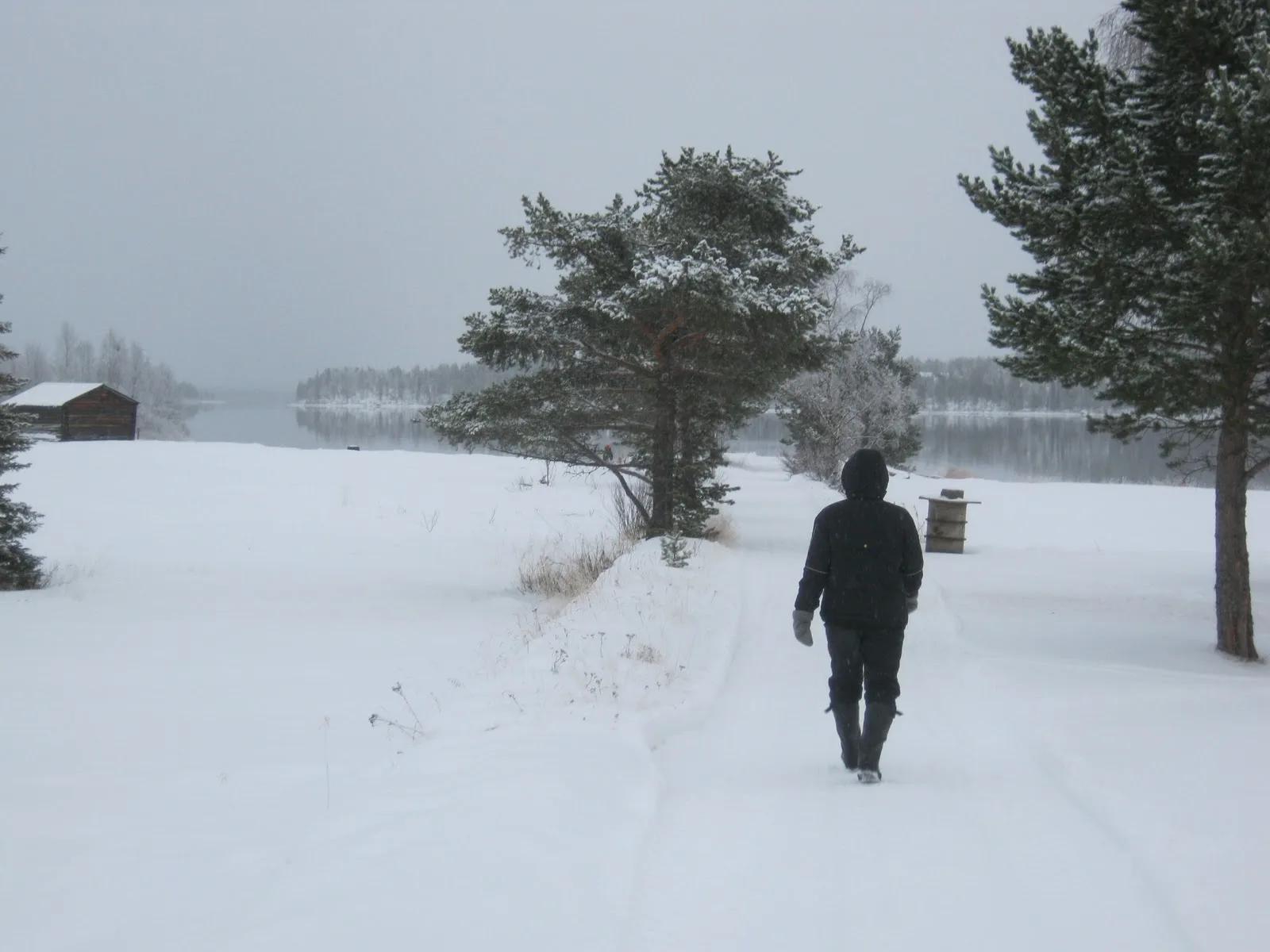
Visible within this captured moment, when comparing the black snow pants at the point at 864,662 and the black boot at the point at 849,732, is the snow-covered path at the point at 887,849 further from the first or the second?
the black snow pants at the point at 864,662

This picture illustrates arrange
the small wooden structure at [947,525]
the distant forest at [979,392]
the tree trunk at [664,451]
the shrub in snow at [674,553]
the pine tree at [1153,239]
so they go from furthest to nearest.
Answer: the distant forest at [979,392]
the small wooden structure at [947,525]
the tree trunk at [664,451]
the shrub in snow at [674,553]
the pine tree at [1153,239]

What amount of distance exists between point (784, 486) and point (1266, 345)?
30.2 m

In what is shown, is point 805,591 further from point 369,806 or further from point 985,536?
point 985,536

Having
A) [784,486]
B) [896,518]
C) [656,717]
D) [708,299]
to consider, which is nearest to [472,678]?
[656,717]

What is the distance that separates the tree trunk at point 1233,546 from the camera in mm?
10109

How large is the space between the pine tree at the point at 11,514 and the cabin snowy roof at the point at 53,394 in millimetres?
47160

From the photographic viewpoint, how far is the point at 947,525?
64.6ft

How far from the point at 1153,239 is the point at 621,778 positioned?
7.94 metres

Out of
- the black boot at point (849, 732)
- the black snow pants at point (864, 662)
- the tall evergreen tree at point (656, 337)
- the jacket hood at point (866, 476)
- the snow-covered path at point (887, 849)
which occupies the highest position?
the tall evergreen tree at point (656, 337)

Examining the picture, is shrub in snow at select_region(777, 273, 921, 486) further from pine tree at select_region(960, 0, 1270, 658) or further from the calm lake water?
pine tree at select_region(960, 0, 1270, 658)

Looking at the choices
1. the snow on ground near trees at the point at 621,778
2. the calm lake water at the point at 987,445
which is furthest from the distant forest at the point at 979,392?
the snow on ground near trees at the point at 621,778

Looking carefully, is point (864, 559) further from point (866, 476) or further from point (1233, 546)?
point (1233, 546)

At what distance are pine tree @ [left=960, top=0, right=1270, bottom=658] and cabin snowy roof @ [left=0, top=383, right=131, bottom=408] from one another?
190ft

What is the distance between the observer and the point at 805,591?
5.94 metres
